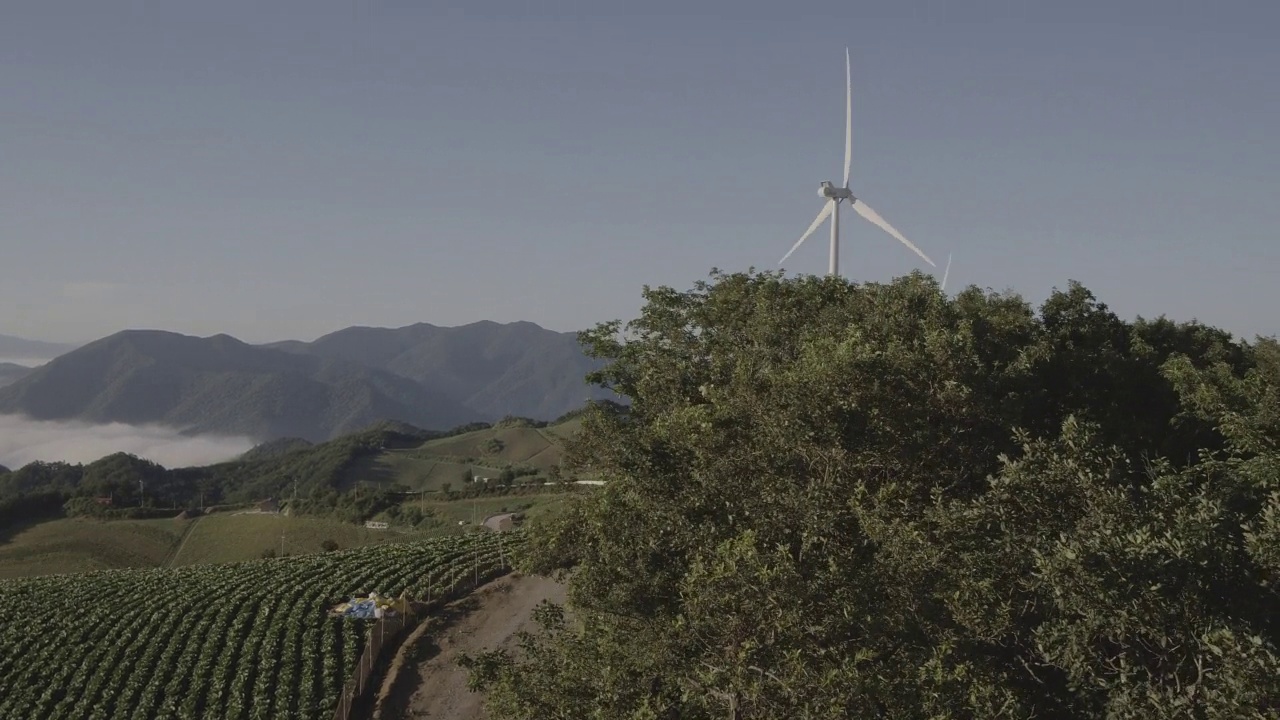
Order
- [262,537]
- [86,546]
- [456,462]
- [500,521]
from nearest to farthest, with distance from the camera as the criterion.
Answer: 1. [86,546]
2. [500,521]
3. [262,537]
4. [456,462]

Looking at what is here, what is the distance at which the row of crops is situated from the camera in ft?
125

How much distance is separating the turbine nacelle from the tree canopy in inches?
1181

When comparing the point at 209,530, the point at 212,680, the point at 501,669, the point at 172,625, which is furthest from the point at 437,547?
the point at 209,530

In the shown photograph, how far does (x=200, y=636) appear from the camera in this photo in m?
44.8

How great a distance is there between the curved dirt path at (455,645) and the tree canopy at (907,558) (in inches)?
593

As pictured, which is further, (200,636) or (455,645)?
(200,636)

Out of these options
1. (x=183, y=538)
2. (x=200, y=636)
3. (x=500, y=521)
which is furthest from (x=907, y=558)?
(x=183, y=538)

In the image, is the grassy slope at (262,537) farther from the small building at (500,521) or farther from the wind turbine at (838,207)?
the wind turbine at (838,207)

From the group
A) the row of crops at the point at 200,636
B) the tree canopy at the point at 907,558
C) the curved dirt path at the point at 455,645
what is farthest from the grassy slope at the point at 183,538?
the tree canopy at the point at 907,558

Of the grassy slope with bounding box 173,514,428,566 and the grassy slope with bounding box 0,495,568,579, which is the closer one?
the grassy slope with bounding box 0,495,568,579

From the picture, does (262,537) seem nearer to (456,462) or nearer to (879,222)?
(456,462)

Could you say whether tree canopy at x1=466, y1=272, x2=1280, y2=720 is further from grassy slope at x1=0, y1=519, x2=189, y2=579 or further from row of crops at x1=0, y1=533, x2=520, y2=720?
grassy slope at x1=0, y1=519, x2=189, y2=579

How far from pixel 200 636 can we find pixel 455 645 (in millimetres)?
13973

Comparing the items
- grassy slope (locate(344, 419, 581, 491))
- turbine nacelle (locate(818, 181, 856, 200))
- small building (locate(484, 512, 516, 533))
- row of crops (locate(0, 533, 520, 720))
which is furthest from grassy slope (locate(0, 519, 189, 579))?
turbine nacelle (locate(818, 181, 856, 200))
